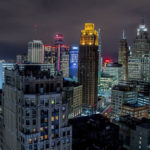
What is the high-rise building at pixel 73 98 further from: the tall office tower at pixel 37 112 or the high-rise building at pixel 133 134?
the tall office tower at pixel 37 112

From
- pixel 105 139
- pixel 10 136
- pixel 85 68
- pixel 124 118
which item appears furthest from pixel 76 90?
pixel 10 136

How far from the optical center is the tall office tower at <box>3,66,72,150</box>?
2163 inches

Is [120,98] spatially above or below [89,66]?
below

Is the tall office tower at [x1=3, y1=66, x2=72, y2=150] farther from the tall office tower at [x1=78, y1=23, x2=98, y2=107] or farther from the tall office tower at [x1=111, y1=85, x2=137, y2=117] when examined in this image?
the tall office tower at [x1=78, y1=23, x2=98, y2=107]

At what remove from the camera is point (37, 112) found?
180 feet

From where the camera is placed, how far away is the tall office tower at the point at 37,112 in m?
54.9

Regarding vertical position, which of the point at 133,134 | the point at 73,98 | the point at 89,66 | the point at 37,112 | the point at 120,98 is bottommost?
the point at 133,134

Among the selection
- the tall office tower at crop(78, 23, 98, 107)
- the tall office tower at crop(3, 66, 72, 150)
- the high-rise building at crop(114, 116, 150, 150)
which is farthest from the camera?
the tall office tower at crop(78, 23, 98, 107)

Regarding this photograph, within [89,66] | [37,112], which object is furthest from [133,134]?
[89,66]

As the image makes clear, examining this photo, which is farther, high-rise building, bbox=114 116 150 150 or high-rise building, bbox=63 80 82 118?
high-rise building, bbox=63 80 82 118

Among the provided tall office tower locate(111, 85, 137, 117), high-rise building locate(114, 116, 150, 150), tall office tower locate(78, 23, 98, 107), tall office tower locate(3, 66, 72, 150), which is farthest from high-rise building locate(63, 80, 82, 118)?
tall office tower locate(3, 66, 72, 150)

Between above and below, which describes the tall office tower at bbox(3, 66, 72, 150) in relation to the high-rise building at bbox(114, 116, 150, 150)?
above

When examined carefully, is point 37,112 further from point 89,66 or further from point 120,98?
point 89,66

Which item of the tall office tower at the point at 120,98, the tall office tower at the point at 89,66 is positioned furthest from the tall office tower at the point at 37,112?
the tall office tower at the point at 89,66
